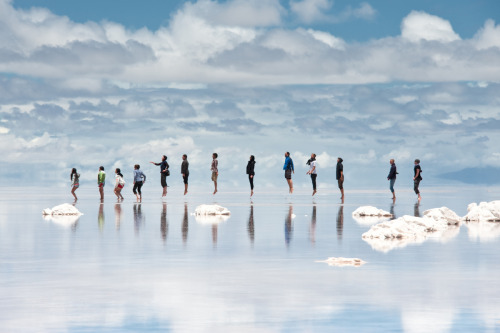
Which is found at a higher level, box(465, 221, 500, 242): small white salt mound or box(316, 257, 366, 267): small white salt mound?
box(465, 221, 500, 242): small white salt mound

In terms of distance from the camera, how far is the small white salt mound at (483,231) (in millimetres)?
22094

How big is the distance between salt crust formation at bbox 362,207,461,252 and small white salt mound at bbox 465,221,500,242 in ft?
1.63

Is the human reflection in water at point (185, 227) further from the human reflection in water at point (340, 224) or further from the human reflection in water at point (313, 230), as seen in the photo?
the human reflection in water at point (340, 224)

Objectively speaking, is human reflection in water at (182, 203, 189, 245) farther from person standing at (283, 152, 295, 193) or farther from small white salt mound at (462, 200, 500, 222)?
person standing at (283, 152, 295, 193)

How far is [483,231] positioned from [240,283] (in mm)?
13003

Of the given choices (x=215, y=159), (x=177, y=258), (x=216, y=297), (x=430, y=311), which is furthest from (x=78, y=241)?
(x=215, y=159)

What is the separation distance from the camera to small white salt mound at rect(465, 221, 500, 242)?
2209 centimetres

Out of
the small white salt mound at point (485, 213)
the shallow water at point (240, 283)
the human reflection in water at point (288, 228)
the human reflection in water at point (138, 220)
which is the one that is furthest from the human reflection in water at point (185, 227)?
the small white salt mound at point (485, 213)

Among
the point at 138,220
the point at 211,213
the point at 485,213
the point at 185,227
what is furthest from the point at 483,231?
the point at 138,220

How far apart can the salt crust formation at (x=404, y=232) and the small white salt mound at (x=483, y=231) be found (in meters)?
0.50

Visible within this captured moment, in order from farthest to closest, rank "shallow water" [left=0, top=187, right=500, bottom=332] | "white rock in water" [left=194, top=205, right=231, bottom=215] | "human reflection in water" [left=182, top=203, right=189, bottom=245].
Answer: "white rock in water" [left=194, top=205, right=231, bottom=215], "human reflection in water" [left=182, top=203, right=189, bottom=245], "shallow water" [left=0, top=187, right=500, bottom=332]

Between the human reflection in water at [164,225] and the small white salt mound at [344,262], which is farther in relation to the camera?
Answer: the human reflection in water at [164,225]

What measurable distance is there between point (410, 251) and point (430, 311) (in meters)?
7.53

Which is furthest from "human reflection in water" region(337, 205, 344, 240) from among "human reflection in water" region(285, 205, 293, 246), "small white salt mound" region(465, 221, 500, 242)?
"small white salt mound" region(465, 221, 500, 242)
